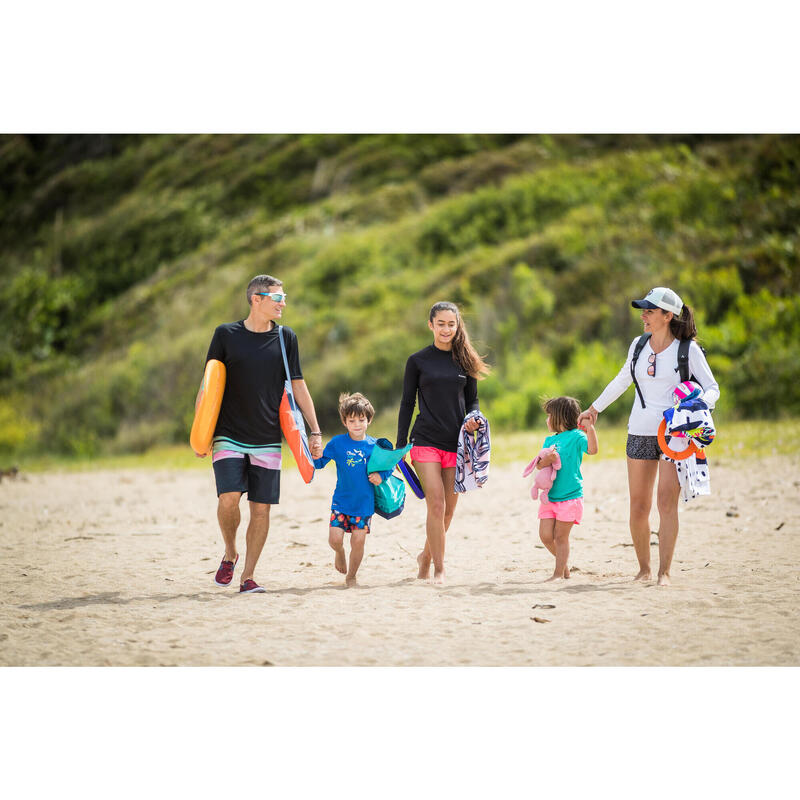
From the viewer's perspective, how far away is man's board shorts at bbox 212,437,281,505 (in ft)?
21.0

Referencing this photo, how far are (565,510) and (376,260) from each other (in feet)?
54.9

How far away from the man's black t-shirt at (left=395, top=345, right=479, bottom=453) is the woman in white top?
2.74 ft

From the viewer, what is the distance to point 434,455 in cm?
658

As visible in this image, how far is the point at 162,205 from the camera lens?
24.8 metres

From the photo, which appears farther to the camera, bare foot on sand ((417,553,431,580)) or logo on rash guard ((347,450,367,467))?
bare foot on sand ((417,553,431,580))

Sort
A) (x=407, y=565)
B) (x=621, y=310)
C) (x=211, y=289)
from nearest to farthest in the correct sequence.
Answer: (x=407, y=565), (x=621, y=310), (x=211, y=289)

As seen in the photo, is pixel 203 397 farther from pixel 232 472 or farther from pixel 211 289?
pixel 211 289

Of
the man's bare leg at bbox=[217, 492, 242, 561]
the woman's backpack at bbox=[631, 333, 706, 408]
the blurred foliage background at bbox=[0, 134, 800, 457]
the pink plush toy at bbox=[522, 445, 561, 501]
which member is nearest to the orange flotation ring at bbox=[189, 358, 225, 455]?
the man's bare leg at bbox=[217, 492, 242, 561]

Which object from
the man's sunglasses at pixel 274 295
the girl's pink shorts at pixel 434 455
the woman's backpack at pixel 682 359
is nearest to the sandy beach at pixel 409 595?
the girl's pink shorts at pixel 434 455

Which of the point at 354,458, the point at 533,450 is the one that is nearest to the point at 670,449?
the point at 354,458

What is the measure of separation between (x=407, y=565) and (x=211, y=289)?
1581cm

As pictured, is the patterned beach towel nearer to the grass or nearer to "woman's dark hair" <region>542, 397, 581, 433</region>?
"woman's dark hair" <region>542, 397, 581, 433</region>

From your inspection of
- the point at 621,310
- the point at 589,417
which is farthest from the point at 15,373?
the point at 589,417

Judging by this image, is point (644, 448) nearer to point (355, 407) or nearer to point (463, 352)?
point (463, 352)
